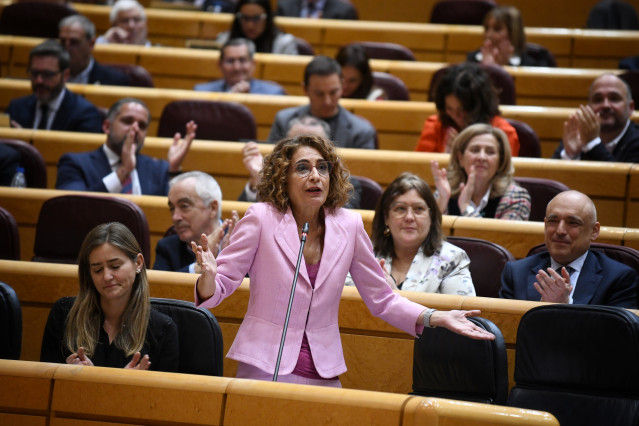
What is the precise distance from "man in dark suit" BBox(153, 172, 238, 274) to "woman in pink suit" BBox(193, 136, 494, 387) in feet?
2.06

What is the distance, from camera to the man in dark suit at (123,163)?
8.14 feet

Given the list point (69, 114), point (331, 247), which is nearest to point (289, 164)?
point (331, 247)

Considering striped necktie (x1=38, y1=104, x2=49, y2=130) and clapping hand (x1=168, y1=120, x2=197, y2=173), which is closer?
clapping hand (x1=168, y1=120, x2=197, y2=173)

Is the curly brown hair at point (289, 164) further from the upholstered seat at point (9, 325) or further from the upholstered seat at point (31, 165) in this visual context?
the upholstered seat at point (31, 165)

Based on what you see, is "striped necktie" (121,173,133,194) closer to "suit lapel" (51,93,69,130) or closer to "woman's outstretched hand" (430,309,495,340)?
"suit lapel" (51,93,69,130)

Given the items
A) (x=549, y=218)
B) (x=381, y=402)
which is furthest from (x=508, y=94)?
(x=381, y=402)

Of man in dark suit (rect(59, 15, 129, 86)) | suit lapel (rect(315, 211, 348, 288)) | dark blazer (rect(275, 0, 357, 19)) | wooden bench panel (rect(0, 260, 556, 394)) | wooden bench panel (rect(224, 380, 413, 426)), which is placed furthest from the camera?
dark blazer (rect(275, 0, 357, 19))

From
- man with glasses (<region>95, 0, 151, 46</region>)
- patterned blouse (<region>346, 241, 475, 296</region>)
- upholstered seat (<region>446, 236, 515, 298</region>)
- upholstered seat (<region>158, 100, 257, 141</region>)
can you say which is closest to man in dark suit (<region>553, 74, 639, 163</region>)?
upholstered seat (<region>446, 236, 515, 298</region>)

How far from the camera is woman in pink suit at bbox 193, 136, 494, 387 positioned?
140 centimetres

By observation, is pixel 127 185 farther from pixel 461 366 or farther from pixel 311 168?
pixel 461 366

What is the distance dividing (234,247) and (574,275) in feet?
2.55

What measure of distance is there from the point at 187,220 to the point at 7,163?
27.3 inches

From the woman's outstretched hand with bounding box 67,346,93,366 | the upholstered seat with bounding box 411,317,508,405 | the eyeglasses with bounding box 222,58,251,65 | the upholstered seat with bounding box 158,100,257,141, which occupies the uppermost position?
the eyeglasses with bounding box 222,58,251,65

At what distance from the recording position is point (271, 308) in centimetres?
142
